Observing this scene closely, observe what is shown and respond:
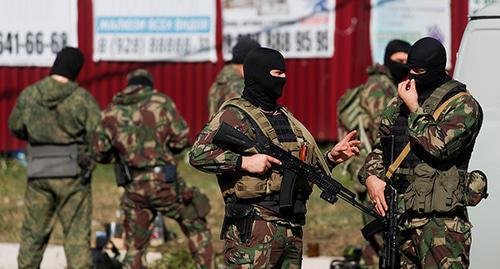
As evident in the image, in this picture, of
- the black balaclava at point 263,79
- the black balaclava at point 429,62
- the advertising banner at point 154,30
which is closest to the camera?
the black balaclava at point 429,62

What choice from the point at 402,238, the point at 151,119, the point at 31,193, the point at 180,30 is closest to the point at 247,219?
the point at 402,238

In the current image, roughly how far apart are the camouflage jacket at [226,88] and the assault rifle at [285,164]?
3362 mm

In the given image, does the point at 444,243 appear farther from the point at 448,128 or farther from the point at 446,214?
the point at 448,128

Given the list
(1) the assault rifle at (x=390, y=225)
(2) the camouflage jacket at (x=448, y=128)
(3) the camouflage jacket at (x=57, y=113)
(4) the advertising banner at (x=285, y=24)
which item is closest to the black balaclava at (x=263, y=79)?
(1) the assault rifle at (x=390, y=225)

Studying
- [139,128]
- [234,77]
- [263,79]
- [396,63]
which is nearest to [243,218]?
[263,79]

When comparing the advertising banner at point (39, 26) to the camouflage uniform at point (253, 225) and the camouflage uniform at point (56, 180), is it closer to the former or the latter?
the camouflage uniform at point (56, 180)

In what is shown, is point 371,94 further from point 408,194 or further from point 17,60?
point 17,60

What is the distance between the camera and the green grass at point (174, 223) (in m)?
12.9

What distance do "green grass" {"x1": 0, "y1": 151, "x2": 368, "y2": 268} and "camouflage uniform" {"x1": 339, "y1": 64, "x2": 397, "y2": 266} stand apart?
59.5 inches

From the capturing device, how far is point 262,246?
718 centimetres

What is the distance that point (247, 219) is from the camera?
7191 millimetres

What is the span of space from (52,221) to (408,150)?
4654 mm

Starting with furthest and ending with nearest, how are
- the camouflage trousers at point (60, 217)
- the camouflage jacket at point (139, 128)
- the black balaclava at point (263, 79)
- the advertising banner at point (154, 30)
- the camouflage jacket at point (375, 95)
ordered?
the advertising banner at point (154, 30) < the camouflage trousers at point (60, 217) < the camouflage jacket at point (375, 95) < the camouflage jacket at point (139, 128) < the black balaclava at point (263, 79)

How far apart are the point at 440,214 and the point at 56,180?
451cm
